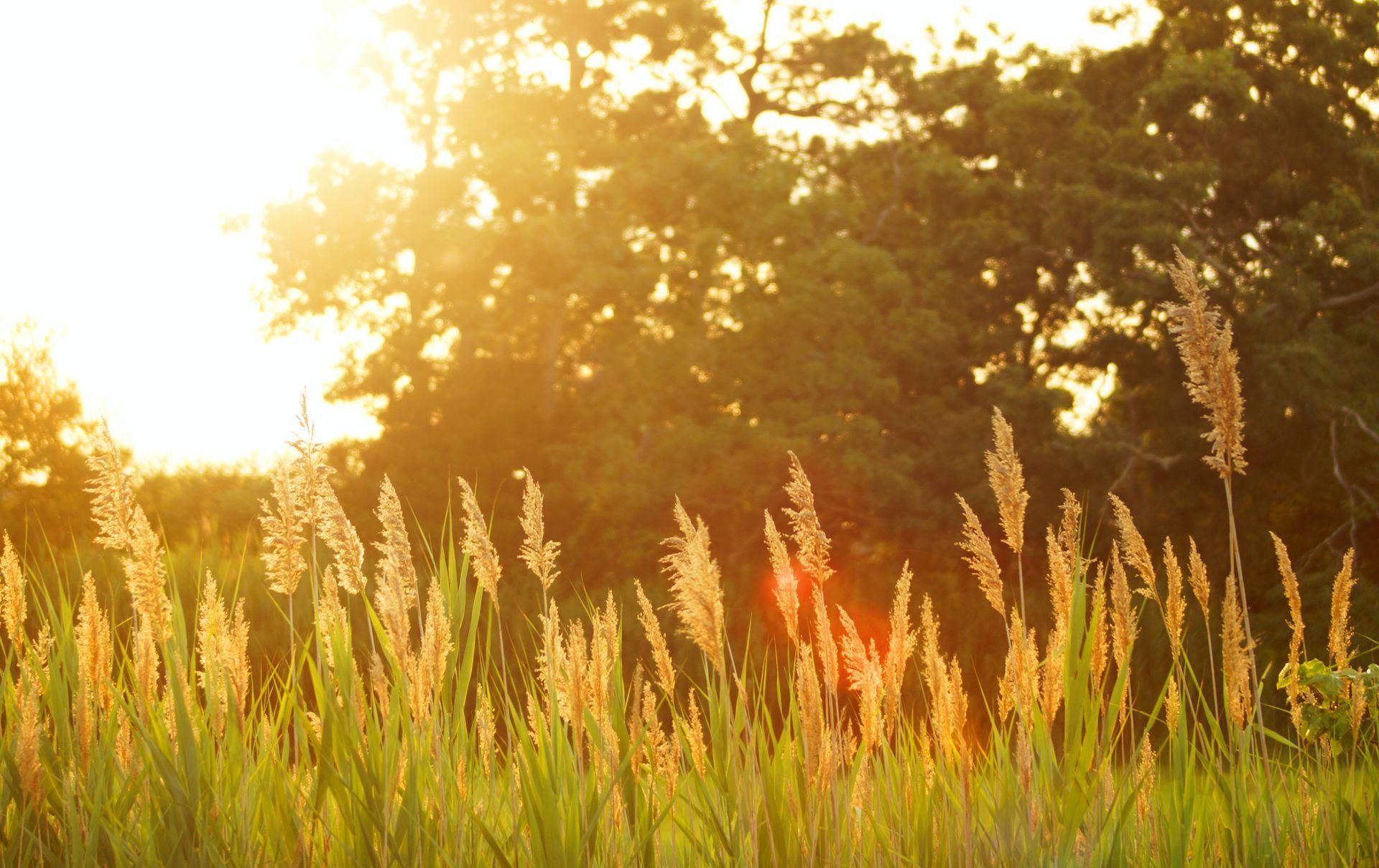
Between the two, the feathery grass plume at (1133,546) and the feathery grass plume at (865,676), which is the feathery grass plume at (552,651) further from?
the feathery grass plume at (1133,546)

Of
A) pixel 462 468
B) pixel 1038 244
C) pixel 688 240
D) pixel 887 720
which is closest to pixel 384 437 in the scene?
pixel 462 468

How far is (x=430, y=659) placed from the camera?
9.46 feet

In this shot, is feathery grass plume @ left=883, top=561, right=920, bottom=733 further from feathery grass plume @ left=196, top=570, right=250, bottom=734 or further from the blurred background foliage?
the blurred background foliage

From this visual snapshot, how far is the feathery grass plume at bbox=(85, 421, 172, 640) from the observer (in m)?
2.92

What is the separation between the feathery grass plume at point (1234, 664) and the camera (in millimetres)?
3342

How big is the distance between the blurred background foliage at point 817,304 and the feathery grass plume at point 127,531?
13209 mm

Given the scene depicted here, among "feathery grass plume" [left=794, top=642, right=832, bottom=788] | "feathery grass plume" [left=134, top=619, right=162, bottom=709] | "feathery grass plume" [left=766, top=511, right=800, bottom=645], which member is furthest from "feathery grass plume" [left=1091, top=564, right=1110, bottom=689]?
"feathery grass plume" [left=134, top=619, right=162, bottom=709]

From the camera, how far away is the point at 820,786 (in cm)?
307

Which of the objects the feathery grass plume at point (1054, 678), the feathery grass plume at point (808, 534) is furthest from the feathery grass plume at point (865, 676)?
the feathery grass plume at point (1054, 678)

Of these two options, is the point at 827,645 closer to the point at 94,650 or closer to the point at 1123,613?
the point at 1123,613

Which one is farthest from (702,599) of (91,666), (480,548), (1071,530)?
(91,666)

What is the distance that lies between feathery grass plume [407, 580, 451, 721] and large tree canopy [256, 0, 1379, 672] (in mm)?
13304

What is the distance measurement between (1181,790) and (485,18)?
57.3 feet

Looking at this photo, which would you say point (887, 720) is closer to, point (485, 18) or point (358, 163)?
point (358, 163)
